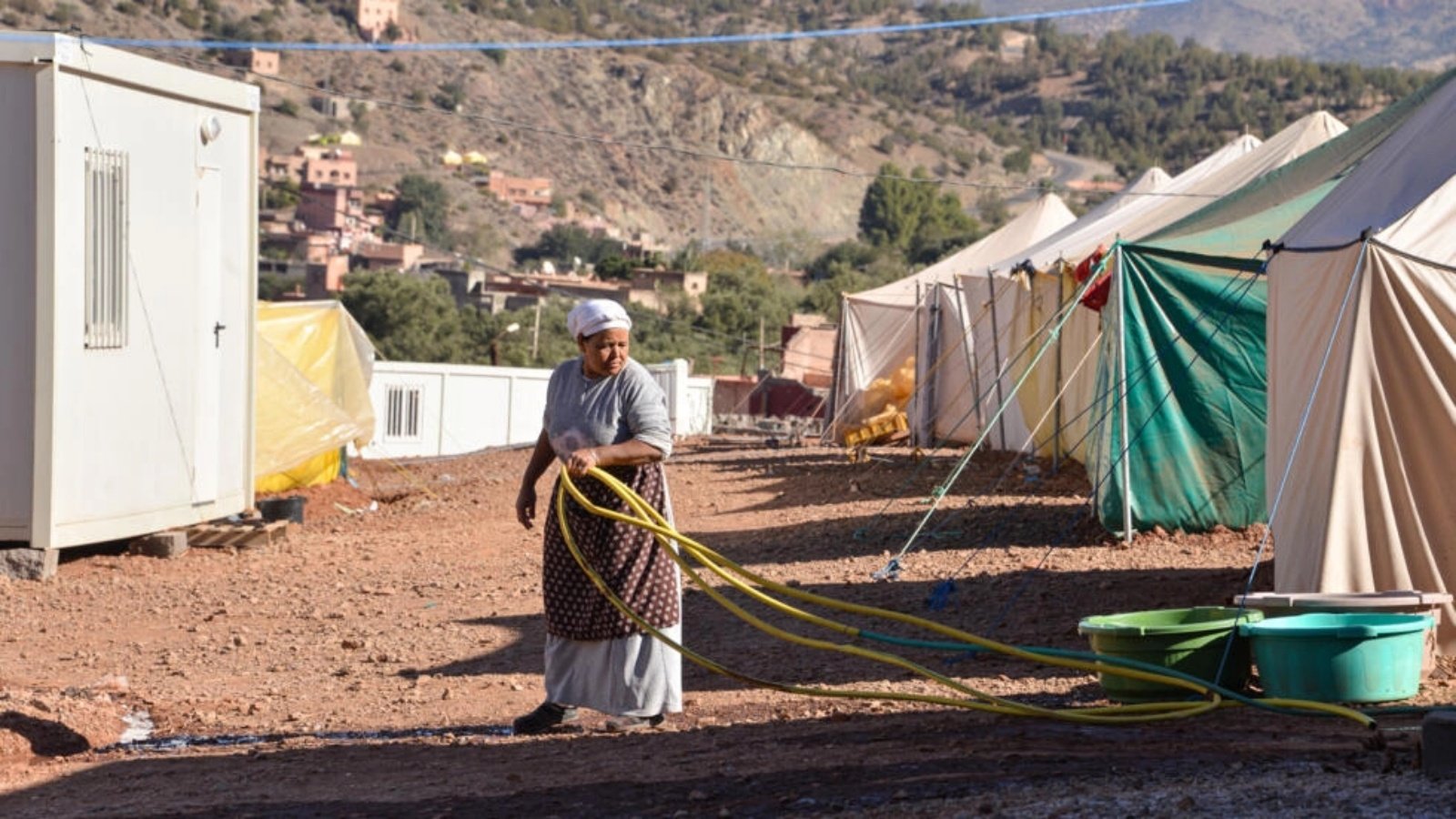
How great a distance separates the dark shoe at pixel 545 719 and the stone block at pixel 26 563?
4.78 meters

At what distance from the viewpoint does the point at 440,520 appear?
567 inches

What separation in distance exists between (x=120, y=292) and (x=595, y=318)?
5308mm

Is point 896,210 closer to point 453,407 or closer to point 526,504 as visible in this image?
point 453,407

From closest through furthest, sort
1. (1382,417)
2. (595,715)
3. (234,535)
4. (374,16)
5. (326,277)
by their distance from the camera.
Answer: (595,715) < (1382,417) < (234,535) < (326,277) < (374,16)

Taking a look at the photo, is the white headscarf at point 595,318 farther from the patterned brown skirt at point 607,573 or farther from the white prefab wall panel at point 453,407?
the white prefab wall panel at point 453,407

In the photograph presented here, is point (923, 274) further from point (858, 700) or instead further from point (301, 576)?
point (858, 700)

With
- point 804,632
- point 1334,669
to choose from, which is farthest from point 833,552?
point 1334,669

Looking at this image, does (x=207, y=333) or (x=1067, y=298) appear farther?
(x=1067, y=298)

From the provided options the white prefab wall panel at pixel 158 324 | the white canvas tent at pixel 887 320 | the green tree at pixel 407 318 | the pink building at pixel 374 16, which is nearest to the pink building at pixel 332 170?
the pink building at pixel 374 16

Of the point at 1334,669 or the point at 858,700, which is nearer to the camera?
the point at 1334,669

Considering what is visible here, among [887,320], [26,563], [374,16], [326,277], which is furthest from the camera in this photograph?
[374,16]

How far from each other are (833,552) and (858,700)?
4612mm

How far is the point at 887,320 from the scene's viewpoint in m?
26.2

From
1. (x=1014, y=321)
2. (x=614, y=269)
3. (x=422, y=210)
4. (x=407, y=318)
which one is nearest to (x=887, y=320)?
(x=1014, y=321)
